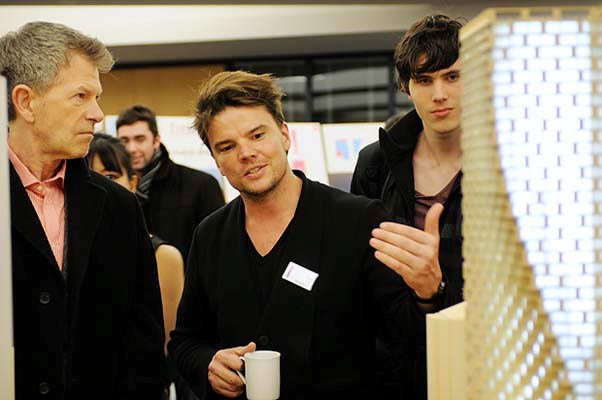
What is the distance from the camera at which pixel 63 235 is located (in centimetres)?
196

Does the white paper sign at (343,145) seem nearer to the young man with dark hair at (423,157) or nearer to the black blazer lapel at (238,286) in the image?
the young man with dark hair at (423,157)

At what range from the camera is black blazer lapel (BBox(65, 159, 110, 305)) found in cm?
192

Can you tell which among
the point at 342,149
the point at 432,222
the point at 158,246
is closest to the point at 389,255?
the point at 432,222

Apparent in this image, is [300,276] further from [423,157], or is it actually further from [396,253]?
[423,157]

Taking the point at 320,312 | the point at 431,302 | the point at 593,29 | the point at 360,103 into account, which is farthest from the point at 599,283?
the point at 360,103

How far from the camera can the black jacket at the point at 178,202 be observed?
4434mm

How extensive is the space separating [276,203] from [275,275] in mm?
207

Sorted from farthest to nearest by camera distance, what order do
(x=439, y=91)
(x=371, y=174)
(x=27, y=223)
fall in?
(x=371, y=174) → (x=439, y=91) → (x=27, y=223)

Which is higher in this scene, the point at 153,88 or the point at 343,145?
the point at 153,88

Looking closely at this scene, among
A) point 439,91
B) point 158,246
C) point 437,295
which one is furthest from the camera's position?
point 158,246

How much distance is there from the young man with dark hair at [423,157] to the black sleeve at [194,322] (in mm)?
531

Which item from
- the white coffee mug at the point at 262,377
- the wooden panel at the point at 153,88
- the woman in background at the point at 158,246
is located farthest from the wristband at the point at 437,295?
the wooden panel at the point at 153,88

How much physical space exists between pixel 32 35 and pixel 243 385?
1010mm

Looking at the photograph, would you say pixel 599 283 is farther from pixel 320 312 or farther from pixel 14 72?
pixel 14 72
